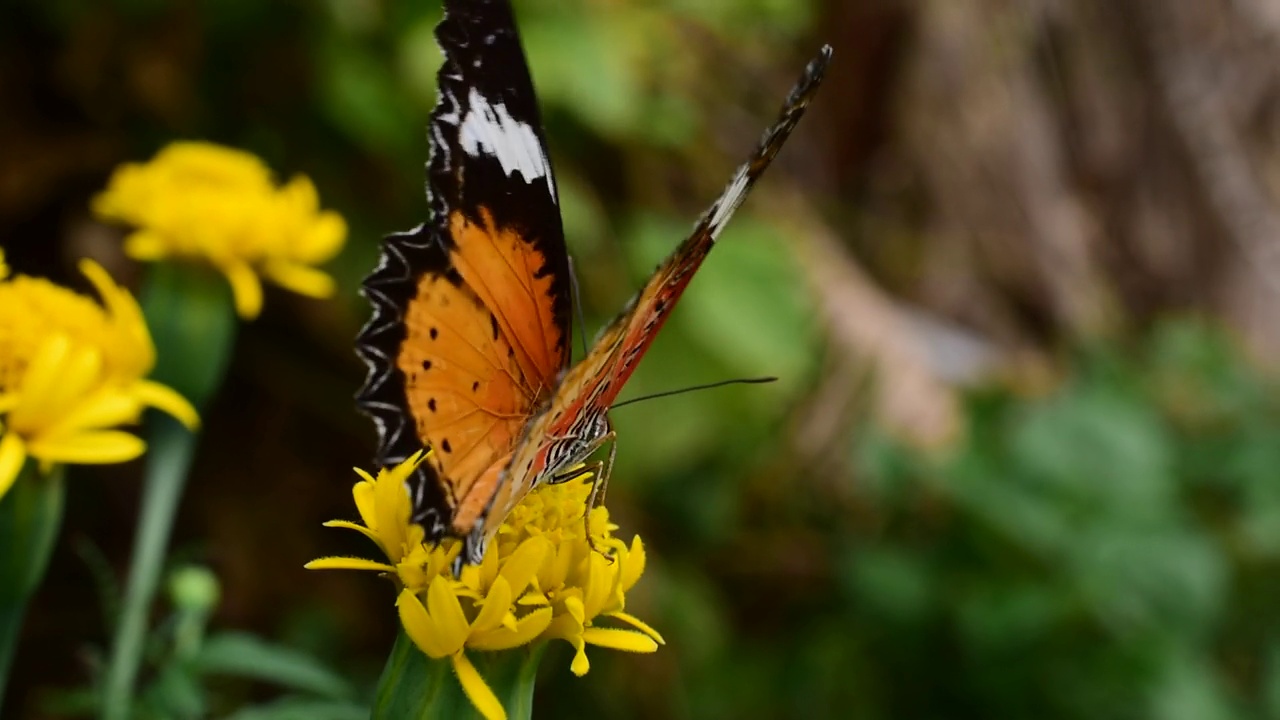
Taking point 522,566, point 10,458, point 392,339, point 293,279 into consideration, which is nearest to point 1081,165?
point 293,279

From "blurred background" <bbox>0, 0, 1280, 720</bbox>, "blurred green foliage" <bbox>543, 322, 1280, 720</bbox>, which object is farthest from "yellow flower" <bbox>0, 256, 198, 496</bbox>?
"blurred green foliage" <bbox>543, 322, 1280, 720</bbox>

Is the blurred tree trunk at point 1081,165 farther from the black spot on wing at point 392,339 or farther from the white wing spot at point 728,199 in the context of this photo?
the black spot on wing at point 392,339

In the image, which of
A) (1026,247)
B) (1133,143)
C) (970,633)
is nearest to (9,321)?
(970,633)

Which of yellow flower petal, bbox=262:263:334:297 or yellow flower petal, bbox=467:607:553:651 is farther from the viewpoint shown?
yellow flower petal, bbox=262:263:334:297

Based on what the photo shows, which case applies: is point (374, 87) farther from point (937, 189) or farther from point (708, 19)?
point (937, 189)

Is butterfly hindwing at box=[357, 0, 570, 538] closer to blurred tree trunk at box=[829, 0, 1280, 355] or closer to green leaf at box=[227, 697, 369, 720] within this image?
green leaf at box=[227, 697, 369, 720]

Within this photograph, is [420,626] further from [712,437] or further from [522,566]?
[712,437]

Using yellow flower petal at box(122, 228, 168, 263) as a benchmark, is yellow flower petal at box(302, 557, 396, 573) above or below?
below
